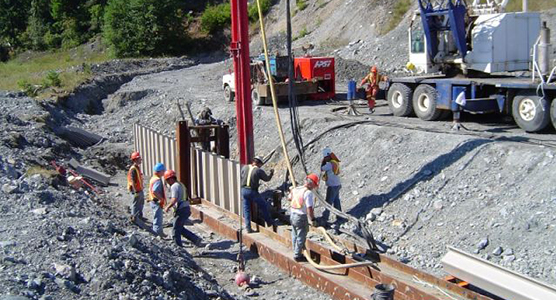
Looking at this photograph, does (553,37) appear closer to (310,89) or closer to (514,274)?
(310,89)

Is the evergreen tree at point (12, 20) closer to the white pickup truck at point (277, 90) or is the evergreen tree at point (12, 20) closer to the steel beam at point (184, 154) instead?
the white pickup truck at point (277, 90)

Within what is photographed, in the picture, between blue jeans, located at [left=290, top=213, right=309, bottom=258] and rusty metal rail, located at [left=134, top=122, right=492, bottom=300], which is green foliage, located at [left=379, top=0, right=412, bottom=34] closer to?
rusty metal rail, located at [left=134, top=122, right=492, bottom=300]

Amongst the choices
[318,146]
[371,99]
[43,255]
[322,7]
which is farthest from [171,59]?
[43,255]

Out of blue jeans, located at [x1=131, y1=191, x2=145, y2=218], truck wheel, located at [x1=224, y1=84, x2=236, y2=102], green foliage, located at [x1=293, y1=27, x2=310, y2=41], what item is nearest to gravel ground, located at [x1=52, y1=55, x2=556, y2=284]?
blue jeans, located at [x1=131, y1=191, x2=145, y2=218]

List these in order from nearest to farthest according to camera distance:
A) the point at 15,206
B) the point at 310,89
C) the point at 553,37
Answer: the point at 15,206 → the point at 310,89 → the point at 553,37

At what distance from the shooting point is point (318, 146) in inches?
679

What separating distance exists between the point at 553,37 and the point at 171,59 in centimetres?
2937

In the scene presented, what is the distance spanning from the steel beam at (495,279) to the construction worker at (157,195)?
17.5 feet

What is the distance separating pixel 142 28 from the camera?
5266 centimetres

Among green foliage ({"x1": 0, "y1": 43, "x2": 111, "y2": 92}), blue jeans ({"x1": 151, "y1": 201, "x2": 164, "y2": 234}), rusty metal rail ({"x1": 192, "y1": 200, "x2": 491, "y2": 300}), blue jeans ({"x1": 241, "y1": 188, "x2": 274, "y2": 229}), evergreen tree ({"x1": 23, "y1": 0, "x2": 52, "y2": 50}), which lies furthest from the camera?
evergreen tree ({"x1": 23, "y1": 0, "x2": 52, "y2": 50})

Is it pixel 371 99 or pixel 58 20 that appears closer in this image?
pixel 371 99

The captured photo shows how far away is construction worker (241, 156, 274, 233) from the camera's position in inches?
500

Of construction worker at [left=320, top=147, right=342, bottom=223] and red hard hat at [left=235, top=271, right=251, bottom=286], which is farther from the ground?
construction worker at [left=320, top=147, right=342, bottom=223]

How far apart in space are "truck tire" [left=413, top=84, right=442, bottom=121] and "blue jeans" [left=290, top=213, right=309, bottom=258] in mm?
8439
